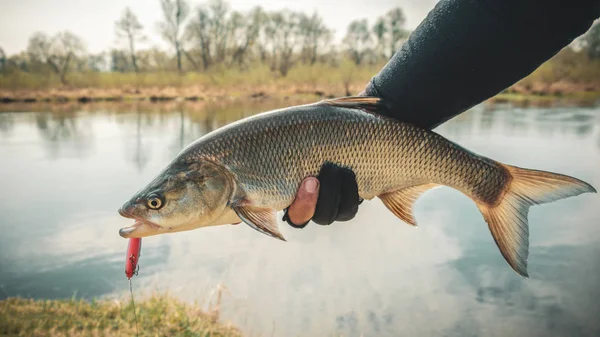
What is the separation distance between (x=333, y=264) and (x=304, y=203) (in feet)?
29.7

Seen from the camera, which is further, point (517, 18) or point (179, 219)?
point (179, 219)

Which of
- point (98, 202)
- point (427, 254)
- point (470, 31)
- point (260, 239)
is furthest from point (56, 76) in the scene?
point (470, 31)

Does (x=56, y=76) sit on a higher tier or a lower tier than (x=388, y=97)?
lower

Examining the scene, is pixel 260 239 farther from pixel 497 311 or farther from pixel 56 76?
pixel 56 76

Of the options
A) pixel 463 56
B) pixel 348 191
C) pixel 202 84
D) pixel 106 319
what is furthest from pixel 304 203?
pixel 202 84

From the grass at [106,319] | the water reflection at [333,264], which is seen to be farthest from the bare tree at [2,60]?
the grass at [106,319]

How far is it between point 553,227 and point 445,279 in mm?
5719

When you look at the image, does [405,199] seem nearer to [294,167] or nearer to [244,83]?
[294,167]

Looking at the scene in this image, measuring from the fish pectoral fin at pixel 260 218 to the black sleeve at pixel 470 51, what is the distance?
95cm

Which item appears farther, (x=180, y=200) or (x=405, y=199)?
(x=405, y=199)

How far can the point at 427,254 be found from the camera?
1216 centimetres

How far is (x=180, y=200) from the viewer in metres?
2.44

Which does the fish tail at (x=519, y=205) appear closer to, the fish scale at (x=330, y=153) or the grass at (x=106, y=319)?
the fish scale at (x=330, y=153)

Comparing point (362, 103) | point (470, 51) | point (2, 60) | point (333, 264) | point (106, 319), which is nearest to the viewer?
point (470, 51)
